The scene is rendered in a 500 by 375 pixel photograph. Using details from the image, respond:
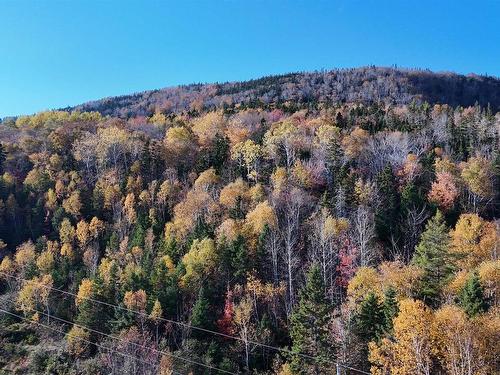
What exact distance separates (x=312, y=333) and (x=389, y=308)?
284 inches

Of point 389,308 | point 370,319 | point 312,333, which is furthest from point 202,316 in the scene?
point 389,308

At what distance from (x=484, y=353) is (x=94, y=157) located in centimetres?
7918

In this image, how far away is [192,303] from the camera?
53781 millimetres

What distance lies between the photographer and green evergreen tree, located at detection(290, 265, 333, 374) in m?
36.9

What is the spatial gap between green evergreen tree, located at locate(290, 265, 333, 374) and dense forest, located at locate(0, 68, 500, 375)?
0.57 ft

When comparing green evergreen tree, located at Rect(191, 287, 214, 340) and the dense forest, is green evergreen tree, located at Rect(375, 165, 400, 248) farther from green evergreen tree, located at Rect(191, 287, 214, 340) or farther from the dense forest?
green evergreen tree, located at Rect(191, 287, 214, 340)

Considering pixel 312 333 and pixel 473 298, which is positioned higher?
pixel 473 298

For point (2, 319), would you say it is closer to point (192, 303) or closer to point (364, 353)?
point (192, 303)

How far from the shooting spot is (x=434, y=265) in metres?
42.7

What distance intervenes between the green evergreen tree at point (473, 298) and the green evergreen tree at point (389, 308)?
5612 mm

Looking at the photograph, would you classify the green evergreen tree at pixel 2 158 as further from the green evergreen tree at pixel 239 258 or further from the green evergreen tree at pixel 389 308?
the green evergreen tree at pixel 389 308

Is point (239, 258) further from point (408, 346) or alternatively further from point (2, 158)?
point (2, 158)

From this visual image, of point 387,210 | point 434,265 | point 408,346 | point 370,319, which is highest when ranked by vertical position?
point 387,210

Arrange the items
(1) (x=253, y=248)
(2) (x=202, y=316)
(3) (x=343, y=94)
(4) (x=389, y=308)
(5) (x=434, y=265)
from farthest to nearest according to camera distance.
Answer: (3) (x=343, y=94), (1) (x=253, y=248), (2) (x=202, y=316), (5) (x=434, y=265), (4) (x=389, y=308)
